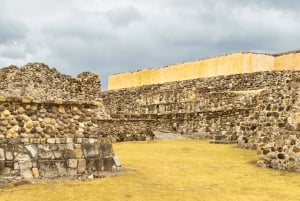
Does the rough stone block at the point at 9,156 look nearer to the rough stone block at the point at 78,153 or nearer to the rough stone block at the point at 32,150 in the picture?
the rough stone block at the point at 32,150

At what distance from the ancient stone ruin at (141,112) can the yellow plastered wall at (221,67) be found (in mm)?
71

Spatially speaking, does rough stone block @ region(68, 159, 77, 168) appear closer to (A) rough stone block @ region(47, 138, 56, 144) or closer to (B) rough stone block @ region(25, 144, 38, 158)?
(A) rough stone block @ region(47, 138, 56, 144)

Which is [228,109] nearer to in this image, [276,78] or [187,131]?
[187,131]

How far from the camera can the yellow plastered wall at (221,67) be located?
29.7 meters

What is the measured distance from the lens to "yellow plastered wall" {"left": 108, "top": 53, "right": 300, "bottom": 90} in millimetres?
29688

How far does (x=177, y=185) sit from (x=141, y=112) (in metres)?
20.9

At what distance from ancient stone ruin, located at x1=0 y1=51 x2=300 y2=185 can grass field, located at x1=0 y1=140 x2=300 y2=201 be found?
0.68 metres

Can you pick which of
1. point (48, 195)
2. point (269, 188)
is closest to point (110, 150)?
point (48, 195)

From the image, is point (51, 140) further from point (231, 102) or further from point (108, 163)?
point (231, 102)

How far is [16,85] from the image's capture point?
24078 millimetres

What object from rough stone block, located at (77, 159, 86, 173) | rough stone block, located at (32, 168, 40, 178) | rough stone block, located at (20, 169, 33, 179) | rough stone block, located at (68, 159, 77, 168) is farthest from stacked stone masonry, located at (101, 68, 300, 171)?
rough stone block, located at (20, 169, 33, 179)

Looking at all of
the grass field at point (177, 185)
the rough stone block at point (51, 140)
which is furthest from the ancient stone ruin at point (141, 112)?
the grass field at point (177, 185)

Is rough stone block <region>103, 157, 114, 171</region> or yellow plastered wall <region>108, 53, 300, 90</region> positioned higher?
yellow plastered wall <region>108, 53, 300, 90</region>

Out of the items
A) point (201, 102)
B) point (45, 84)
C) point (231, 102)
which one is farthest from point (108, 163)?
point (45, 84)
